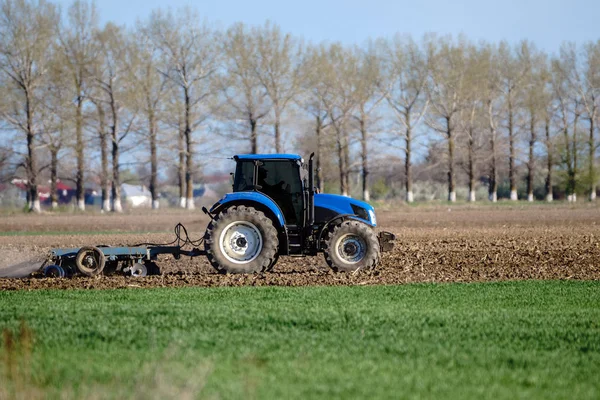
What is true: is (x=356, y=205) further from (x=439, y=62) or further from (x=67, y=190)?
(x=67, y=190)

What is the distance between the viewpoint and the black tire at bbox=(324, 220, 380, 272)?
639 inches

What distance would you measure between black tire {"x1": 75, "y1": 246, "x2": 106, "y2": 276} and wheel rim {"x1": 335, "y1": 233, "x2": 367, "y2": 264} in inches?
177

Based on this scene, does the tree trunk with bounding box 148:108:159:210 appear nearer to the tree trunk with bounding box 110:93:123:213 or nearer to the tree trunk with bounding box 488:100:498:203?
the tree trunk with bounding box 110:93:123:213

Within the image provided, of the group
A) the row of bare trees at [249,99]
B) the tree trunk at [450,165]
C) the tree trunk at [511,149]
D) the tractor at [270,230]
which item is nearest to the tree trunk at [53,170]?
the row of bare trees at [249,99]

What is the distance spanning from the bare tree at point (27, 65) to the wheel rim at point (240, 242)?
126 ft

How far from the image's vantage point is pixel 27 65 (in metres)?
52.6

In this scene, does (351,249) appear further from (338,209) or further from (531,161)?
(531,161)

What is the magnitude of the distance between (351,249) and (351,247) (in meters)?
0.04

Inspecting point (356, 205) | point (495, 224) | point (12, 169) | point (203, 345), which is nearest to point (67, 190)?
point (12, 169)

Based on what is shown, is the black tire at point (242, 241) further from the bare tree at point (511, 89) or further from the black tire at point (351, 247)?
the bare tree at point (511, 89)

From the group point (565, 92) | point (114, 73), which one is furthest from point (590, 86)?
point (114, 73)

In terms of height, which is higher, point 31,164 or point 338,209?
point 31,164

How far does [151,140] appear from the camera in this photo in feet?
186

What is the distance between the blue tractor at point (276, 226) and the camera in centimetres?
1614
